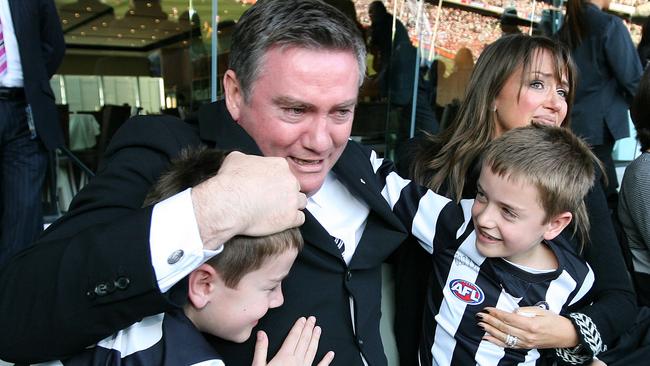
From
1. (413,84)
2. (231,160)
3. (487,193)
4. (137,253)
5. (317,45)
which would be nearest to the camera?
(137,253)

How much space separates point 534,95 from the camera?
1.92m

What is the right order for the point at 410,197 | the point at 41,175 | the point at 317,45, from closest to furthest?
the point at 317,45
the point at 410,197
the point at 41,175

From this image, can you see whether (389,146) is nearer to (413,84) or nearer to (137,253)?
(413,84)

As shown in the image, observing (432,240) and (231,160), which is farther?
(432,240)

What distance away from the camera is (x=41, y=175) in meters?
3.24

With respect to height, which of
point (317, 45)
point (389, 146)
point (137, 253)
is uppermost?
point (317, 45)

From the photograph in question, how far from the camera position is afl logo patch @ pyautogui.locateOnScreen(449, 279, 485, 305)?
1.57 m

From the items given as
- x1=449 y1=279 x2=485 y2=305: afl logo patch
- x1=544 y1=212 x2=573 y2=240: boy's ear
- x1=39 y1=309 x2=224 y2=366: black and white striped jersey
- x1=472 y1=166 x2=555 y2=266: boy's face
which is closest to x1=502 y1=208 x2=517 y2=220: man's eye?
x1=472 y1=166 x2=555 y2=266: boy's face

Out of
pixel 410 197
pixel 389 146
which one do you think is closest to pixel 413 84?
pixel 389 146

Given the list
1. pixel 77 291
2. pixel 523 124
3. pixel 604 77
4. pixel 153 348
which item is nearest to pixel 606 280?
pixel 523 124

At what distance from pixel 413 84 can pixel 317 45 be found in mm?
4651

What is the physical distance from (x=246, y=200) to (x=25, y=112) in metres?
2.60

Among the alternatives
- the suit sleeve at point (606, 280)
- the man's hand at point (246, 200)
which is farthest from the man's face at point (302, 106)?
the suit sleeve at point (606, 280)

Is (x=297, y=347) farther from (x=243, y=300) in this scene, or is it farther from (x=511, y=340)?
(x=511, y=340)
